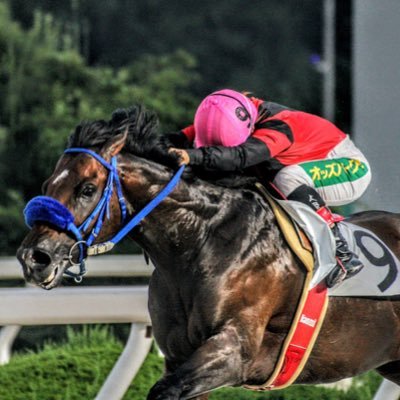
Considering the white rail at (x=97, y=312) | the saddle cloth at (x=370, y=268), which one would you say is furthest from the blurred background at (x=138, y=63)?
the saddle cloth at (x=370, y=268)

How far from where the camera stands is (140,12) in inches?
987

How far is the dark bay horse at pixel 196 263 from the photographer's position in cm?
462

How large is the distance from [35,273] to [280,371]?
1.14 m

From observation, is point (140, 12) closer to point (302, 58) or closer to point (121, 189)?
point (302, 58)

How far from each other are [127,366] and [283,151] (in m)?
1.46

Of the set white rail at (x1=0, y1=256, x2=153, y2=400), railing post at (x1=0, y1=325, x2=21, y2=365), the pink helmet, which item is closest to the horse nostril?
the pink helmet

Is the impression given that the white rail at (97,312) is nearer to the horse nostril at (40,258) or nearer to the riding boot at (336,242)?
the riding boot at (336,242)

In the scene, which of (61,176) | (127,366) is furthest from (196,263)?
(127,366)

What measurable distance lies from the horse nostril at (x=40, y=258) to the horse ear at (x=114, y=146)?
469 mm

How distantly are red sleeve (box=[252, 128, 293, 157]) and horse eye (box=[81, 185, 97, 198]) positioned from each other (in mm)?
763

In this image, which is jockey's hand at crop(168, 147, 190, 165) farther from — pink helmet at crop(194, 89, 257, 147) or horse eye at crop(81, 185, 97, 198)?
horse eye at crop(81, 185, 97, 198)

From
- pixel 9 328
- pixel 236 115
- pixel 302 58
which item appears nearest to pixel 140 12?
pixel 302 58

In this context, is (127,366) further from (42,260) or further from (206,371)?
(42,260)

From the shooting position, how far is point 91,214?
462cm
